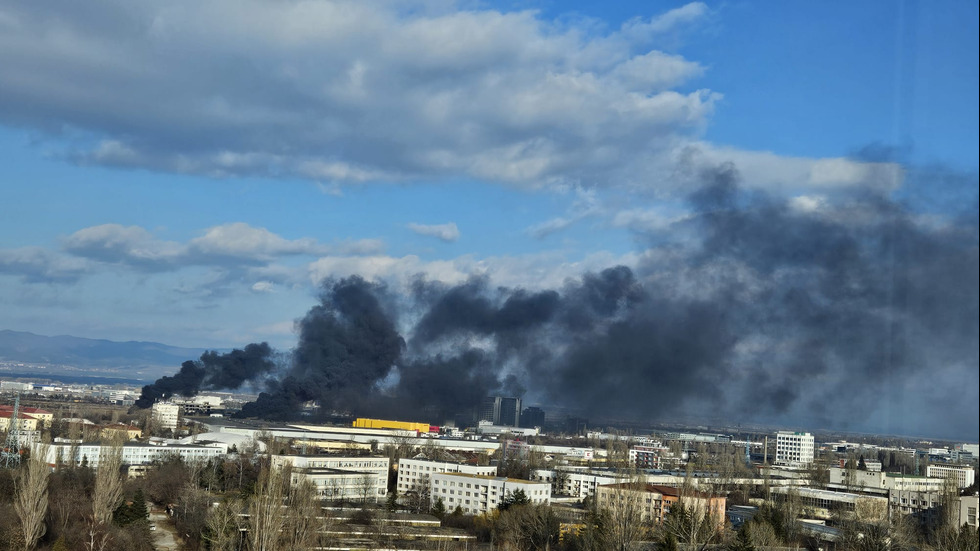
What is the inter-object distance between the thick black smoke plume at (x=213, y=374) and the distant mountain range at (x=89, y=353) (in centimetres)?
6724

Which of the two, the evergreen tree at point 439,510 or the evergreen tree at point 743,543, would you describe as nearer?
the evergreen tree at point 743,543

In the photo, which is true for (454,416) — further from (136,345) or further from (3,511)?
(136,345)

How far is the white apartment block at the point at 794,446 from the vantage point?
4281 cm

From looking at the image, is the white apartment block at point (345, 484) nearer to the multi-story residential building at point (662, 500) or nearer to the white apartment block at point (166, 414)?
the multi-story residential building at point (662, 500)

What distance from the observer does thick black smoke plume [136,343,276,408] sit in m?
44.1

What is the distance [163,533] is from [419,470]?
27.4 feet

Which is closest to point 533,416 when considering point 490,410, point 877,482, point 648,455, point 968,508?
point 490,410

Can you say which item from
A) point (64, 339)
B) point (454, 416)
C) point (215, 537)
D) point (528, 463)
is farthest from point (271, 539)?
point (64, 339)

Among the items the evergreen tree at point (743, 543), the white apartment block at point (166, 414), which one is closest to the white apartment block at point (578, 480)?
the evergreen tree at point (743, 543)

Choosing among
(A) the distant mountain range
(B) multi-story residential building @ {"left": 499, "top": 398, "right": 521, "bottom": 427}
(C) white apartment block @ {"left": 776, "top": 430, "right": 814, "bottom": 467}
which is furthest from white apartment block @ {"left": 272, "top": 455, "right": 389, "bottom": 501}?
(A) the distant mountain range

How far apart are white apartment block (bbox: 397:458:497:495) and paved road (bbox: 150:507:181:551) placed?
252 inches

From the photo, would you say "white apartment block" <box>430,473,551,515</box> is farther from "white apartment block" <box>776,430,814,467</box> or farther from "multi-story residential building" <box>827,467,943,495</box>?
"white apartment block" <box>776,430,814,467</box>

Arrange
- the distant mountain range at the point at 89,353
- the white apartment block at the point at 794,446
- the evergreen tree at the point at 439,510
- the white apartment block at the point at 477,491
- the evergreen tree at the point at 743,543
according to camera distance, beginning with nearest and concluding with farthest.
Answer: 1. the evergreen tree at the point at 743,543
2. the evergreen tree at the point at 439,510
3. the white apartment block at the point at 477,491
4. the white apartment block at the point at 794,446
5. the distant mountain range at the point at 89,353

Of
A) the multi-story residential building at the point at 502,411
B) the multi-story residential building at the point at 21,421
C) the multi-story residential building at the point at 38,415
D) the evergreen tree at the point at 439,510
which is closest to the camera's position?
the evergreen tree at the point at 439,510
